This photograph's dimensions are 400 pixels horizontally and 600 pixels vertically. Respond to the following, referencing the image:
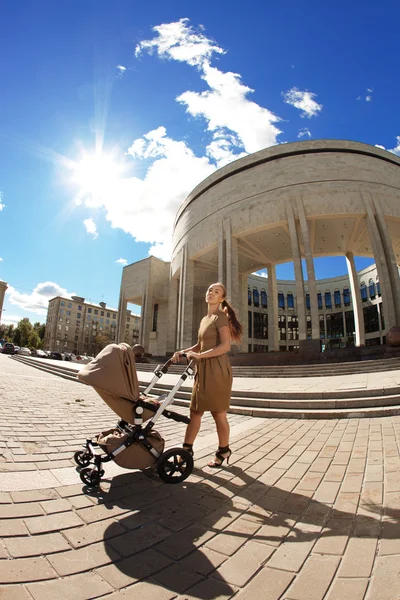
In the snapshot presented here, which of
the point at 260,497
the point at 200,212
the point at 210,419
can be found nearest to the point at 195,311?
the point at 200,212

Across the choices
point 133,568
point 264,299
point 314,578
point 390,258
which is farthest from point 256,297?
point 133,568

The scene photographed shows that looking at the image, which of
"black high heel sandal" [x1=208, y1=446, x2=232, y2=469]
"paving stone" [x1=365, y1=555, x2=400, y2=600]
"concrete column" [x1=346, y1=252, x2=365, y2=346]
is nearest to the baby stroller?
"black high heel sandal" [x1=208, y1=446, x2=232, y2=469]

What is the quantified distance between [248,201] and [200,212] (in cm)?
609

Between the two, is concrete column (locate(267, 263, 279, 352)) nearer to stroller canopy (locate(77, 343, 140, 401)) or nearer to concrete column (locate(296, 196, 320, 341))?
concrete column (locate(296, 196, 320, 341))

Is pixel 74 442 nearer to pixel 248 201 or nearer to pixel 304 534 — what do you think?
pixel 304 534

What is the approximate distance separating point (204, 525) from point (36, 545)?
1004 mm

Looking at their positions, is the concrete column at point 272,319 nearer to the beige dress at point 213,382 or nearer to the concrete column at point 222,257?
the concrete column at point 222,257

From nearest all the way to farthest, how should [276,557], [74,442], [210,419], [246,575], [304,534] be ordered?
[246,575], [276,557], [304,534], [74,442], [210,419]

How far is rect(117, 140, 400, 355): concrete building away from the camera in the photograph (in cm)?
2247

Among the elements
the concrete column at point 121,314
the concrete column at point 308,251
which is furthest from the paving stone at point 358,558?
the concrete column at point 121,314

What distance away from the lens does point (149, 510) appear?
2020 millimetres

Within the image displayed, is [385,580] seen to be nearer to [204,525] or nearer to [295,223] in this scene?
[204,525]

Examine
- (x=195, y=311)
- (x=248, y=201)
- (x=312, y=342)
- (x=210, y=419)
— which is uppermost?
(x=248, y=201)

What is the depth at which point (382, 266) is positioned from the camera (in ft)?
71.2
